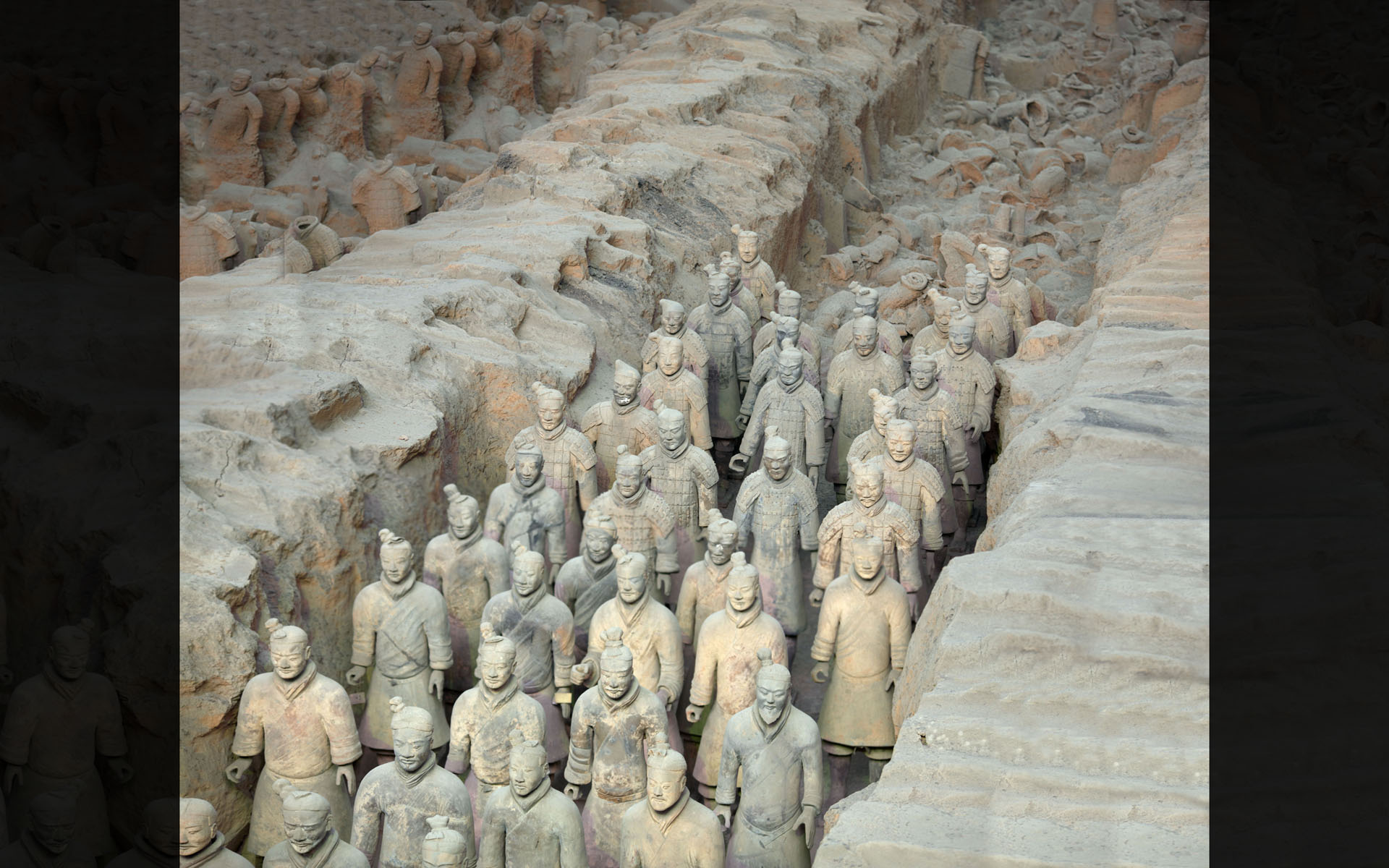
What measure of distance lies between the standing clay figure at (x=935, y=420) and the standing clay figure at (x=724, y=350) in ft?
4.56

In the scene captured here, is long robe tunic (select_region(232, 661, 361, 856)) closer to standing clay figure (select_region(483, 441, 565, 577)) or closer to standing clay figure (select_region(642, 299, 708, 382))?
standing clay figure (select_region(483, 441, 565, 577))

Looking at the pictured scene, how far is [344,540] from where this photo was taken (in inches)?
247

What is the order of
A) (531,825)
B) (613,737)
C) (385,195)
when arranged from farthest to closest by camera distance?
(385,195) → (613,737) → (531,825)

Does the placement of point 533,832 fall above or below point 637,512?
below

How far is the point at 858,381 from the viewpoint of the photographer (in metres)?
8.06

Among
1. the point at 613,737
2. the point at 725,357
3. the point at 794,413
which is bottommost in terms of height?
the point at 613,737

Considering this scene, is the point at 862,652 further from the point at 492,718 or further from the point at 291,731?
the point at 291,731

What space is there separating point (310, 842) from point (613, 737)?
109 centimetres

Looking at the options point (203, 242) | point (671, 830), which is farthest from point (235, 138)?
point (671, 830)
